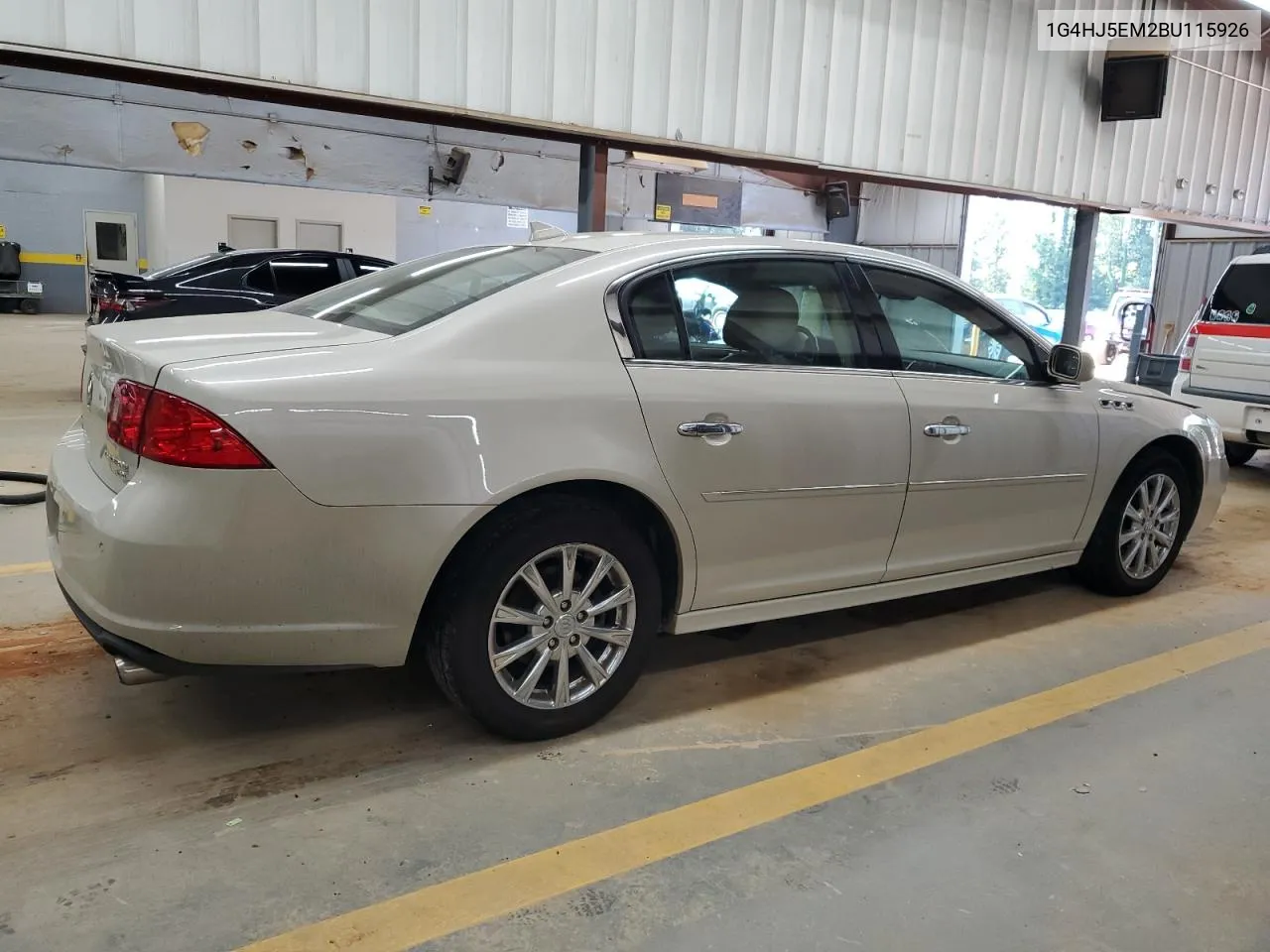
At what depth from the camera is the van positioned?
7176mm

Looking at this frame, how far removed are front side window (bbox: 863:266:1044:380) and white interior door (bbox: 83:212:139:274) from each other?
21.1 m

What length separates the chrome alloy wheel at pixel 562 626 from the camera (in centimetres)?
263

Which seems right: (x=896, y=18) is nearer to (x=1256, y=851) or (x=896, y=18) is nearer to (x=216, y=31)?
(x=216, y=31)

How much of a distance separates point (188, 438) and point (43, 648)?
5.25 ft

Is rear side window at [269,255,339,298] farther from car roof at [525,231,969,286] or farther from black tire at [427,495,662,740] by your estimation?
black tire at [427,495,662,740]

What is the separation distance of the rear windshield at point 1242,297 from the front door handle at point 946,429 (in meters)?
5.22

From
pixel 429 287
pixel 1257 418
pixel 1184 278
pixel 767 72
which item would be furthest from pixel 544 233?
pixel 1184 278

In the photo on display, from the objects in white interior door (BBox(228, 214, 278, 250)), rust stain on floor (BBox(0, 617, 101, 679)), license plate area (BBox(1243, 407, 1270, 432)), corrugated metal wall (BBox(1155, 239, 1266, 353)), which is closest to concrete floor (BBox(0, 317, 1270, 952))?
rust stain on floor (BBox(0, 617, 101, 679))

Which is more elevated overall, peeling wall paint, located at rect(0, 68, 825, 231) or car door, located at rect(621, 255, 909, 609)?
peeling wall paint, located at rect(0, 68, 825, 231)

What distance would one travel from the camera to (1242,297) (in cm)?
739

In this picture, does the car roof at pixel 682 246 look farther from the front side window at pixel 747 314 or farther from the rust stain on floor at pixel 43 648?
the rust stain on floor at pixel 43 648

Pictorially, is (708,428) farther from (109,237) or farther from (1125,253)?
(109,237)

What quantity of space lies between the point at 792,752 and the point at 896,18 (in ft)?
22.5

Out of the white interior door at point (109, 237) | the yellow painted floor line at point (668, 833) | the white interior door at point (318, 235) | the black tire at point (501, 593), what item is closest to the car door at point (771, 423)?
the black tire at point (501, 593)
